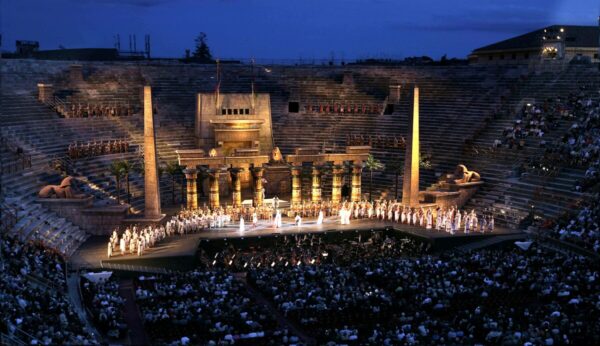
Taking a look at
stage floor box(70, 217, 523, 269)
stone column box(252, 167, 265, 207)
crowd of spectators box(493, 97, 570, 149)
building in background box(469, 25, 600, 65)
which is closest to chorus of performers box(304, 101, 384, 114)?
crowd of spectators box(493, 97, 570, 149)

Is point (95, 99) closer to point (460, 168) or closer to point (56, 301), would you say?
point (460, 168)

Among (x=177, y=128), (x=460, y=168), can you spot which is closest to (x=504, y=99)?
(x=460, y=168)

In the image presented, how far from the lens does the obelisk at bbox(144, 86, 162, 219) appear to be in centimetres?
3997

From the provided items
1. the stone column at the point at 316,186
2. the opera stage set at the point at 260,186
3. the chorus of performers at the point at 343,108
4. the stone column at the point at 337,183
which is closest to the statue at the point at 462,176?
the opera stage set at the point at 260,186

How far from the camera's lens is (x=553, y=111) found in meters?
50.8

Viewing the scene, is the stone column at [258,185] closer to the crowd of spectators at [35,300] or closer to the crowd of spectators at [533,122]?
the crowd of spectators at [35,300]

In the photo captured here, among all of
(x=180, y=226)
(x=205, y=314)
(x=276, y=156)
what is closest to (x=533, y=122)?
(x=276, y=156)

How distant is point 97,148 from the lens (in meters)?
49.4

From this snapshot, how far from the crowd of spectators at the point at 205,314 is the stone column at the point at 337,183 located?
20153 millimetres

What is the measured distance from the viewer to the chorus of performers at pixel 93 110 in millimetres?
52484

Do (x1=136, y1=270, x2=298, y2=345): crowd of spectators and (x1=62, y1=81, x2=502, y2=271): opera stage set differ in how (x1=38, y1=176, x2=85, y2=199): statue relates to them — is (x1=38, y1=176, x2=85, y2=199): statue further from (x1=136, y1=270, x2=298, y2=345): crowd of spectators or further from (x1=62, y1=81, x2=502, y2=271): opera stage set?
(x1=136, y1=270, x2=298, y2=345): crowd of spectators

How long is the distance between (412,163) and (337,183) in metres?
6.65

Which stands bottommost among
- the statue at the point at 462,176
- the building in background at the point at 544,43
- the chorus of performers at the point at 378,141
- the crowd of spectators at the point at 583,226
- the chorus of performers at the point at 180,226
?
the chorus of performers at the point at 180,226

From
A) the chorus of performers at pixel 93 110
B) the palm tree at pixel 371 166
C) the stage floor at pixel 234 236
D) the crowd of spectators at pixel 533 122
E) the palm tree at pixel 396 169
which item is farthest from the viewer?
the chorus of performers at pixel 93 110
